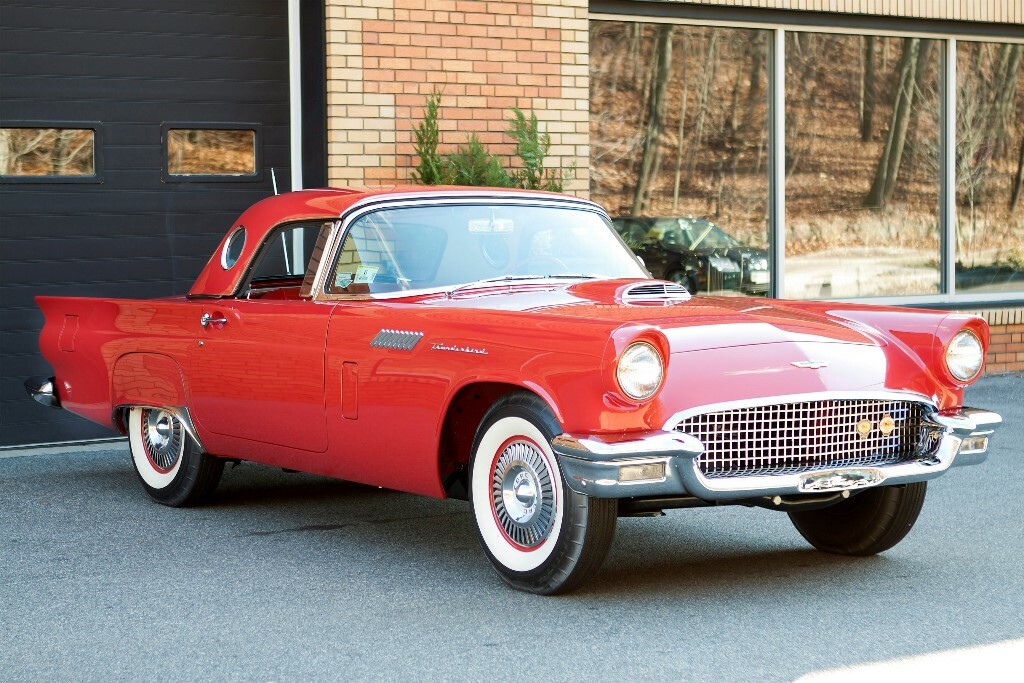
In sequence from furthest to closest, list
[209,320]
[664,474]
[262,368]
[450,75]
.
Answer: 1. [450,75]
2. [209,320]
3. [262,368]
4. [664,474]

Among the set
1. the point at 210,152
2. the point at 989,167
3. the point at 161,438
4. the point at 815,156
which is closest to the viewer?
the point at 161,438

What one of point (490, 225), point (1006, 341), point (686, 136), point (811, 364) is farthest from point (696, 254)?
point (811, 364)

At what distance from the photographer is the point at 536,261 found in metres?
6.27

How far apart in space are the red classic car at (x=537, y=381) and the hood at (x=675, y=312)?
13 mm

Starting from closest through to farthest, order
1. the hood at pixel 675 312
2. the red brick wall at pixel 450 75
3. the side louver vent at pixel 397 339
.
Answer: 1. the hood at pixel 675 312
2. the side louver vent at pixel 397 339
3. the red brick wall at pixel 450 75

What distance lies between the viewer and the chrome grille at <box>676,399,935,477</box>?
16.3 ft

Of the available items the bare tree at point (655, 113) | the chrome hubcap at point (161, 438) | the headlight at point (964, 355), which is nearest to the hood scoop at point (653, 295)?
the headlight at point (964, 355)

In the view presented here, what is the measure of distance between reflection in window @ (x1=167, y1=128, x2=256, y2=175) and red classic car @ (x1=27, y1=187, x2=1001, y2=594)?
2.73 m

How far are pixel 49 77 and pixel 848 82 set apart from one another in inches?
257

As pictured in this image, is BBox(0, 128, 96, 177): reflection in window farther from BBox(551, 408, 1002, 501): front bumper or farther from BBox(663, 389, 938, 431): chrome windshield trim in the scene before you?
BBox(663, 389, 938, 431): chrome windshield trim

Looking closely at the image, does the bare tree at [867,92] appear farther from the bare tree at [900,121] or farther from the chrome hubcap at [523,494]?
the chrome hubcap at [523,494]

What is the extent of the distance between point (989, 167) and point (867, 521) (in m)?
8.58

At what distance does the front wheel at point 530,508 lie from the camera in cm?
496

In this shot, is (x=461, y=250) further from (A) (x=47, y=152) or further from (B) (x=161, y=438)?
(A) (x=47, y=152)
